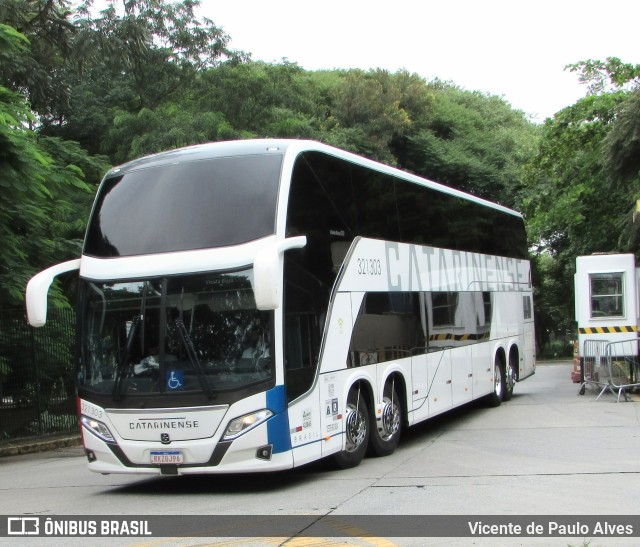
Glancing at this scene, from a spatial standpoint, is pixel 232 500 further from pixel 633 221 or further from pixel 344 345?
pixel 633 221

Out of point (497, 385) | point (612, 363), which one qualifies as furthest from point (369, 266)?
point (612, 363)

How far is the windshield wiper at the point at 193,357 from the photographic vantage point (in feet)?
30.5

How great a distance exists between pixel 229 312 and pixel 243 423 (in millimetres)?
1186

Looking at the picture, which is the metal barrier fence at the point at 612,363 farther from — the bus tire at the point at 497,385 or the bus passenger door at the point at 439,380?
the bus passenger door at the point at 439,380

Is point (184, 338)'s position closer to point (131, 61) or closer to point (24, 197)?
point (24, 197)

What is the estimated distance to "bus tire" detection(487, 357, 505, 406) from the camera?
18.8 m

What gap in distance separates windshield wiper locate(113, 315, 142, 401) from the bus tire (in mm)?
10676

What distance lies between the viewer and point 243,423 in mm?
9258

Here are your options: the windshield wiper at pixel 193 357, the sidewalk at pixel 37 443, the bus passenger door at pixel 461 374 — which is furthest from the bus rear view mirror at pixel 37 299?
the bus passenger door at pixel 461 374

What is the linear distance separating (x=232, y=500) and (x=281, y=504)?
2.33 feet

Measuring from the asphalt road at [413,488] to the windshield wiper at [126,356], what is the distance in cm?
121

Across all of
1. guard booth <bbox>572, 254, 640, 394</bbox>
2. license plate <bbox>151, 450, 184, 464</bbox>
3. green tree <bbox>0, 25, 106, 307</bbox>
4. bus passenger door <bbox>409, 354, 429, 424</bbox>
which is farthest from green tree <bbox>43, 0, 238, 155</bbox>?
license plate <bbox>151, 450, 184, 464</bbox>

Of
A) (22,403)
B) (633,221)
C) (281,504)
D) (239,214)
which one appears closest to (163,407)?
(281,504)

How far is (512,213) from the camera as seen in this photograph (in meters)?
20.9
